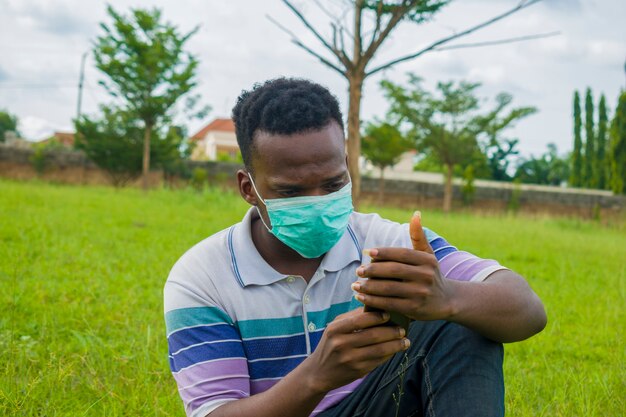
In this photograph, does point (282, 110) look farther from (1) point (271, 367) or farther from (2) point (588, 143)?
(2) point (588, 143)

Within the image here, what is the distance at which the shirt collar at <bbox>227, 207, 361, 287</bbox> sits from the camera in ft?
5.96

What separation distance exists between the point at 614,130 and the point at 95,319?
1933cm

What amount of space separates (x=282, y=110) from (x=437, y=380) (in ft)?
2.72

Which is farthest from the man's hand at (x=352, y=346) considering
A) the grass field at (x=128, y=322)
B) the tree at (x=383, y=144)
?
the tree at (x=383, y=144)

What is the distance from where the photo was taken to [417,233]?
1.52 meters

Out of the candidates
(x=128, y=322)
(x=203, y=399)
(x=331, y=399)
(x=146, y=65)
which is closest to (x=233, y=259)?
(x=203, y=399)

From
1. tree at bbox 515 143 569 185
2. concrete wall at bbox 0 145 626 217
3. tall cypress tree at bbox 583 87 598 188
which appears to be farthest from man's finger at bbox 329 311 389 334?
tall cypress tree at bbox 583 87 598 188

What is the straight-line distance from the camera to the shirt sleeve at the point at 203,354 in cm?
167

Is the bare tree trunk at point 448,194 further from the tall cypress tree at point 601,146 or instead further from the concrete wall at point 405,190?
the tall cypress tree at point 601,146

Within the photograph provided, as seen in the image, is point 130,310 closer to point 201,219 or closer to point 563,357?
point 563,357

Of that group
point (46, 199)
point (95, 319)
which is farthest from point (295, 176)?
point (46, 199)

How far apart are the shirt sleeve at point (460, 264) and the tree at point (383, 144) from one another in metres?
19.7

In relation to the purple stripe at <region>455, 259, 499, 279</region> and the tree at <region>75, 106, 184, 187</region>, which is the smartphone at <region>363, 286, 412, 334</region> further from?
the tree at <region>75, 106, 184, 187</region>

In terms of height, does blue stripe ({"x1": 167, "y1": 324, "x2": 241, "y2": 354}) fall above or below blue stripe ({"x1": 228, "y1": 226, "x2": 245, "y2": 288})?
below
